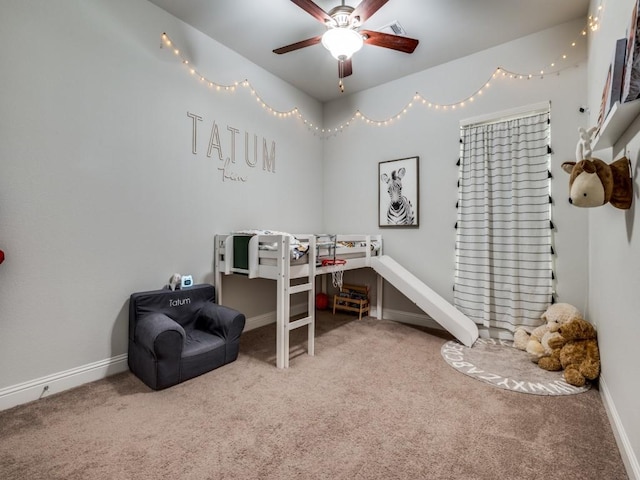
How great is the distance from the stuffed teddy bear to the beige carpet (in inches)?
17.9

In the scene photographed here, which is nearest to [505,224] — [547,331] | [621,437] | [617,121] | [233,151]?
[547,331]

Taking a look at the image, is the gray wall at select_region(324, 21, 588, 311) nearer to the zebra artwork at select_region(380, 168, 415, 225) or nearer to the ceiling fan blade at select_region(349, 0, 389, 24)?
the zebra artwork at select_region(380, 168, 415, 225)

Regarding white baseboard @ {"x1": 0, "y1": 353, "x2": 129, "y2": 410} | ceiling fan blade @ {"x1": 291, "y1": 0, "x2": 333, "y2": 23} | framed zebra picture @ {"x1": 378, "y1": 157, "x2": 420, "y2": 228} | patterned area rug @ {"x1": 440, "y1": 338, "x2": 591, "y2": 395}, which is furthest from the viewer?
framed zebra picture @ {"x1": 378, "y1": 157, "x2": 420, "y2": 228}

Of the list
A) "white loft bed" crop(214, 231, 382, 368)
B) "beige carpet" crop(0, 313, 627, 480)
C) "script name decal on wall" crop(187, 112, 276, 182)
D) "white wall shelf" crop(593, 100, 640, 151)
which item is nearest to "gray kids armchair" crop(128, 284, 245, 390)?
"beige carpet" crop(0, 313, 627, 480)

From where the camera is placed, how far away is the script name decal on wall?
9.44ft

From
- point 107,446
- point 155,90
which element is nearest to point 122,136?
point 155,90

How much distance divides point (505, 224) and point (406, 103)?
179cm

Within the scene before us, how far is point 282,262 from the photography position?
2.46 m

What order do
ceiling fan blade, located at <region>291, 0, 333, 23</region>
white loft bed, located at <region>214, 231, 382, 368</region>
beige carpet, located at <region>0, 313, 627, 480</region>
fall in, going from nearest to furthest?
beige carpet, located at <region>0, 313, 627, 480</region> → ceiling fan blade, located at <region>291, 0, 333, 23</region> → white loft bed, located at <region>214, 231, 382, 368</region>

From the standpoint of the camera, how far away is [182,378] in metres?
2.17

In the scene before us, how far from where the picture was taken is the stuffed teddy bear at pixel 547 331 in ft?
8.09

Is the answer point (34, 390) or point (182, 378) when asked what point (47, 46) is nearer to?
point (34, 390)

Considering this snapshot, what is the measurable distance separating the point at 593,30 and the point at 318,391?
3.37 m

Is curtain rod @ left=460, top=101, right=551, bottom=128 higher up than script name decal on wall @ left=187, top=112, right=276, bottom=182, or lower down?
higher up
